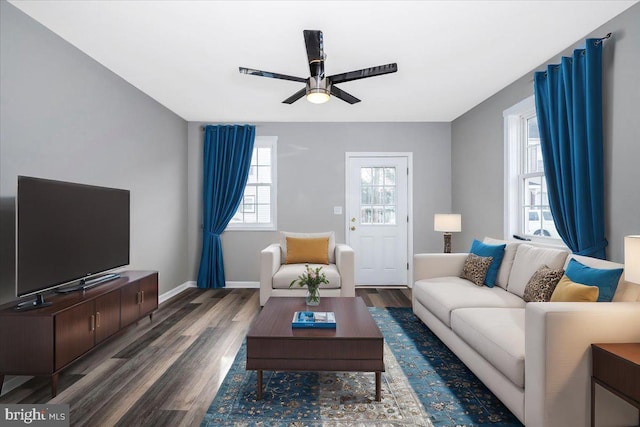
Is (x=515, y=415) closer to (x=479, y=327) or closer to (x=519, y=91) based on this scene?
(x=479, y=327)

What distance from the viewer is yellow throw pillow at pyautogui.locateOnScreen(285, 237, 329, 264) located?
4.30 meters

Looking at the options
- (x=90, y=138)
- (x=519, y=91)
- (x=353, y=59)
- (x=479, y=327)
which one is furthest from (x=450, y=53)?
(x=90, y=138)

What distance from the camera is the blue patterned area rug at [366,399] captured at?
73.2 inches

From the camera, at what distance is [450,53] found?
116 inches

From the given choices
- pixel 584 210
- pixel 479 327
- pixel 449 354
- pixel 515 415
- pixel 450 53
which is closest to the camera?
pixel 515 415

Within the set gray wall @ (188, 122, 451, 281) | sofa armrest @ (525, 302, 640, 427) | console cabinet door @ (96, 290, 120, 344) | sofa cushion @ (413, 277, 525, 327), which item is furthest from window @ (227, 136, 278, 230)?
sofa armrest @ (525, 302, 640, 427)

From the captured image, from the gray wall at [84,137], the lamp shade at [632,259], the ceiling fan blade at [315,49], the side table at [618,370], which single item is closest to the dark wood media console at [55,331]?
the gray wall at [84,137]

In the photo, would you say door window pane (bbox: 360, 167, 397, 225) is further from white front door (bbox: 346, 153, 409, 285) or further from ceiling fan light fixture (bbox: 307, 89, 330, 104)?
ceiling fan light fixture (bbox: 307, 89, 330, 104)

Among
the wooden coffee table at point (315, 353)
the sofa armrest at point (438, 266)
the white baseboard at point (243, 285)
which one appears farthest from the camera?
the white baseboard at point (243, 285)

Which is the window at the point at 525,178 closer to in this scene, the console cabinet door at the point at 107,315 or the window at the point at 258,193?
the window at the point at 258,193

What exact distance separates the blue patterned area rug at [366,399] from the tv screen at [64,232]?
1.37 m

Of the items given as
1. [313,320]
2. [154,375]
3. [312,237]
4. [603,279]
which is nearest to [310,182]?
[312,237]

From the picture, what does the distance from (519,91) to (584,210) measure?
1.57m

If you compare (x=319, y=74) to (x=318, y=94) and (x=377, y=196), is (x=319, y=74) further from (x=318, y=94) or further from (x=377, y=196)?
(x=377, y=196)
